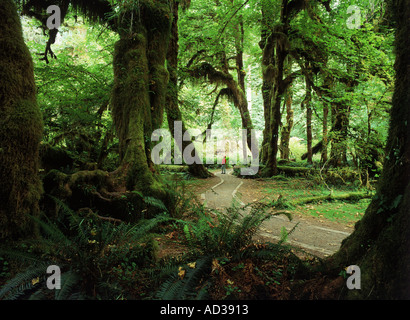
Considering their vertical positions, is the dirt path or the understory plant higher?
the understory plant

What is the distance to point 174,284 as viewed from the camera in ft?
7.89

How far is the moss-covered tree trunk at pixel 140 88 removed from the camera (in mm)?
5313

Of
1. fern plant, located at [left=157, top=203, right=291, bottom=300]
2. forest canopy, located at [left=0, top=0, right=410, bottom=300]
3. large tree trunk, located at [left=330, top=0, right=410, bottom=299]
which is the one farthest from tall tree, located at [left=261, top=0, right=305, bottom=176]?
large tree trunk, located at [left=330, top=0, right=410, bottom=299]

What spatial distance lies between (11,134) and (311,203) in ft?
31.3

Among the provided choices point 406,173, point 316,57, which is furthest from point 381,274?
point 316,57

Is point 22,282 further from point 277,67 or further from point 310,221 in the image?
point 277,67

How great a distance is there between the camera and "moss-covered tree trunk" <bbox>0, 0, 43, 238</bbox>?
10.2 ft

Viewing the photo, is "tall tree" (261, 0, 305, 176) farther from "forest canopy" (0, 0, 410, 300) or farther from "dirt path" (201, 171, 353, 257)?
"dirt path" (201, 171, 353, 257)

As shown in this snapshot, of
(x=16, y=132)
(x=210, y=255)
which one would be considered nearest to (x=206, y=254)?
(x=210, y=255)

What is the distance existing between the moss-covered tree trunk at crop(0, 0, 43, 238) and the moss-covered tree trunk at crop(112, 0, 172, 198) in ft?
6.64

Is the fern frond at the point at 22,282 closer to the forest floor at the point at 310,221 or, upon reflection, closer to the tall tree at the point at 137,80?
the tall tree at the point at 137,80

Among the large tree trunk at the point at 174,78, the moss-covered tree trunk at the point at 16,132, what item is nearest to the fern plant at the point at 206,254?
the moss-covered tree trunk at the point at 16,132

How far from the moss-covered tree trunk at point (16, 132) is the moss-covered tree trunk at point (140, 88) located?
2023 mm
